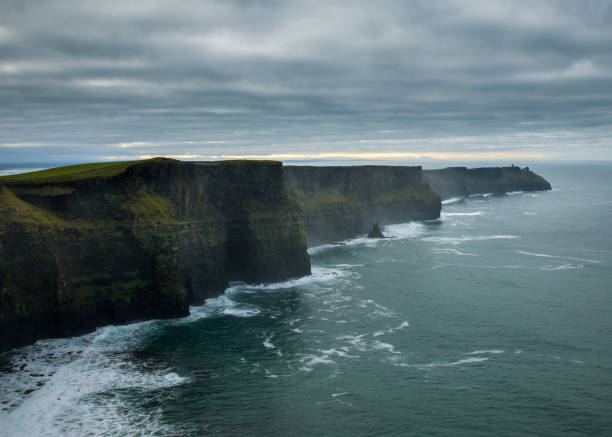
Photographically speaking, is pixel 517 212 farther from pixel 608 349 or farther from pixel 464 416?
pixel 464 416

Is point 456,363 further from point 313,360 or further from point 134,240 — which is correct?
point 134,240

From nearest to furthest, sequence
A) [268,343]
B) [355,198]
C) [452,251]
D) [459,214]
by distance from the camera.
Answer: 1. [268,343]
2. [452,251]
3. [355,198]
4. [459,214]

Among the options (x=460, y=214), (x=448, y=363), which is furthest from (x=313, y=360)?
(x=460, y=214)

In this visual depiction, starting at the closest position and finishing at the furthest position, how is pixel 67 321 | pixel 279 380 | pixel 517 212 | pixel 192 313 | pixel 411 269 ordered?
pixel 279 380
pixel 67 321
pixel 192 313
pixel 411 269
pixel 517 212

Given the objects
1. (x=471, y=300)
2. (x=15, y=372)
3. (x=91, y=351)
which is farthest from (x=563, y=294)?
(x=15, y=372)

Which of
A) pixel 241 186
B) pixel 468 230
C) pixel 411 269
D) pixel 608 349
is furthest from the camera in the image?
pixel 468 230

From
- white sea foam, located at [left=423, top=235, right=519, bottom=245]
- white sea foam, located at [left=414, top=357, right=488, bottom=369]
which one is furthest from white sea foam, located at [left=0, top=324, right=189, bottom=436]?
white sea foam, located at [left=423, top=235, right=519, bottom=245]
